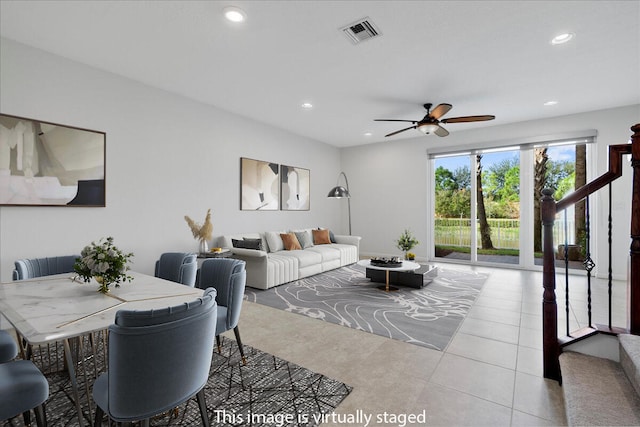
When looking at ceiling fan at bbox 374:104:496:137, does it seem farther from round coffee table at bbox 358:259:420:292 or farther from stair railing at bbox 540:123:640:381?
stair railing at bbox 540:123:640:381

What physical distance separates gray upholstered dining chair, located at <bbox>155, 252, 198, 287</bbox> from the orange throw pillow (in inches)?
152

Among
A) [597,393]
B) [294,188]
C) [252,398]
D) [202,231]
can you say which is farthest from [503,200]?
[252,398]

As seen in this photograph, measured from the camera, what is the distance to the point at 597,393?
1599 mm

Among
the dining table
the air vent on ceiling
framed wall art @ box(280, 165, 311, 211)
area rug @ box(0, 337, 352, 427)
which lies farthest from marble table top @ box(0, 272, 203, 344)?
framed wall art @ box(280, 165, 311, 211)

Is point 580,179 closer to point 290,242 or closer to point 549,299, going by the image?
point 549,299

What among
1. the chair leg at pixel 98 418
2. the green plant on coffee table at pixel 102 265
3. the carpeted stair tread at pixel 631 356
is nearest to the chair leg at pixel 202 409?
the chair leg at pixel 98 418

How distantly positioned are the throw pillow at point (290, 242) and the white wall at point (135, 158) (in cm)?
54

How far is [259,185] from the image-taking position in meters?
5.90

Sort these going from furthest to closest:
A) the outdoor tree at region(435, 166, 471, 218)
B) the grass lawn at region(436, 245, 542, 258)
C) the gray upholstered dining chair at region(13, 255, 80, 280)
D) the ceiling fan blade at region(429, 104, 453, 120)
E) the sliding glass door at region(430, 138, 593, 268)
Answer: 1. the outdoor tree at region(435, 166, 471, 218)
2. the grass lawn at region(436, 245, 542, 258)
3. the sliding glass door at region(430, 138, 593, 268)
4. the ceiling fan blade at region(429, 104, 453, 120)
5. the gray upholstered dining chair at region(13, 255, 80, 280)

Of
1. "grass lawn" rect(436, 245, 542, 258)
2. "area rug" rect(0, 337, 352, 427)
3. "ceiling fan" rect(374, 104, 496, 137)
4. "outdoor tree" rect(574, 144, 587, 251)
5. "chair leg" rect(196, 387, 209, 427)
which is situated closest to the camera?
"chair leg" rect(196, 387, 209, 427)

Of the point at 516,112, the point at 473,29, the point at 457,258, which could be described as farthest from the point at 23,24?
the point at 457,258

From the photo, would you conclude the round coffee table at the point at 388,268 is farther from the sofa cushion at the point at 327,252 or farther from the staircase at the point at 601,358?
the staircase at the point at 601,358

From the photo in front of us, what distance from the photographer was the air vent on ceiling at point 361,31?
2.79 meters

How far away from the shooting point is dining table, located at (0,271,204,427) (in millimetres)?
Result: 1361
